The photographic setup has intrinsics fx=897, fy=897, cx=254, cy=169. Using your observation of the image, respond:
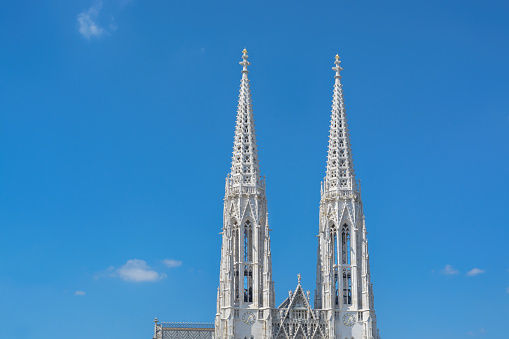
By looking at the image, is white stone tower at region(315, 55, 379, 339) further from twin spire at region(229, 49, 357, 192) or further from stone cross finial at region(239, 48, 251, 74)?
stone cross finial at region(239, 48, 251, 74)

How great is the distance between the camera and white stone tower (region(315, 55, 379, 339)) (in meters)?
89.8

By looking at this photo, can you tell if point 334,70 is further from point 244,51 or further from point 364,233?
point 364,233

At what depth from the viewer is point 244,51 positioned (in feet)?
325

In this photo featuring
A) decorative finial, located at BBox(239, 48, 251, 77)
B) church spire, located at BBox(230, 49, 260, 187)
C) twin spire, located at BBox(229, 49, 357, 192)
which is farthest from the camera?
decorative finial, located at BBox(239, 48, 251, 77)

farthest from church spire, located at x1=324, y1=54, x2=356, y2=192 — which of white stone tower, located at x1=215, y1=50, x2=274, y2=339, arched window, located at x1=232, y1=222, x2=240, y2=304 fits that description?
arched window, located at x1=232, y1=222, x2=240, y2=304

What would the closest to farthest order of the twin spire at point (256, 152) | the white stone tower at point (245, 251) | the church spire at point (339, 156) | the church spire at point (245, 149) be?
the white stone tower at point (245, 251)
the church spire at point (245, 149)
the twin spire at point (256, 152)
the church spire at point (339, 156)

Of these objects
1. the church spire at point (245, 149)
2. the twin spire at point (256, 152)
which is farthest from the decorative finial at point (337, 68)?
the church spire at point (245, 149)

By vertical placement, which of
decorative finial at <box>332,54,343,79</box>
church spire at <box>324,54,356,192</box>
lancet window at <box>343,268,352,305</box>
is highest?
decorative finial at <box>332,54,343,79</box>

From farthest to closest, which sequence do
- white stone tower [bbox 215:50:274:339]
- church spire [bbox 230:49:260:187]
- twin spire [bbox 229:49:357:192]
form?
1. twin spire [bbox 229:49:357:192]
2. church spire [bbox 230:49:260:187]
3. white stone tower [bbox 215:50:274:339]

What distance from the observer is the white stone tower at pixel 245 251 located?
291 ft

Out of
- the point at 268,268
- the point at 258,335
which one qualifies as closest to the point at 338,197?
the point at 268,268

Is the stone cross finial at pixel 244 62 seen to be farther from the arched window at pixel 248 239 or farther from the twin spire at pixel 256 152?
the arched window at pixel 248 239

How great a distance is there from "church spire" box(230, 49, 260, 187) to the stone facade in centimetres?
10

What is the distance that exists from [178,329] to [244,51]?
3121 cm
